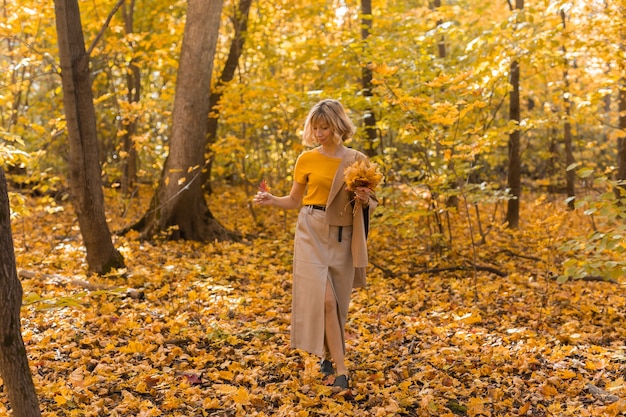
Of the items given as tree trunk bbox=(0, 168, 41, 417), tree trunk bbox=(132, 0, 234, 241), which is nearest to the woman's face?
tree trunk bbox=(0, 168, 41, 417)

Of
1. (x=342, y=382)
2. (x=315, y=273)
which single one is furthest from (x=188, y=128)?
(x=342, y=382)

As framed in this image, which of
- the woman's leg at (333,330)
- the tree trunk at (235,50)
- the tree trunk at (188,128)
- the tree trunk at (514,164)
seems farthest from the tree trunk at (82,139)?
the tree trunk at (514,164)

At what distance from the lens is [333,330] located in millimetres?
4062

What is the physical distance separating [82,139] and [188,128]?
2.60 metres

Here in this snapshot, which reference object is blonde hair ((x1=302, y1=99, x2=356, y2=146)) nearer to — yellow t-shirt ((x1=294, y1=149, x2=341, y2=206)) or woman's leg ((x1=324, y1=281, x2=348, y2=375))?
yellow t-shirt ((x1=294, y1=149, x2=341, y2=206))

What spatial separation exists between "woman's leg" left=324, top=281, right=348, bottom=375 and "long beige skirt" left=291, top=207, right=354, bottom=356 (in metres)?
0.05

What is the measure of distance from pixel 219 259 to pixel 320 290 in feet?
13.5

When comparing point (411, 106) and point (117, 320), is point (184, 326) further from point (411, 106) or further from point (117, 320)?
point (411, 106)

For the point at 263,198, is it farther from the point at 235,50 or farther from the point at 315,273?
→ the point at 235,50

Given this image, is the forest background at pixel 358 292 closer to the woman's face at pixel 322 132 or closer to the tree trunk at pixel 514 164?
the tree trunk at pixel 514 164

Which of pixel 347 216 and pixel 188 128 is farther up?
pixel 188 128

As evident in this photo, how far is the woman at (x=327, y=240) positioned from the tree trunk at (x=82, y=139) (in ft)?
9.13

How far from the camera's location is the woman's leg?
4.05m

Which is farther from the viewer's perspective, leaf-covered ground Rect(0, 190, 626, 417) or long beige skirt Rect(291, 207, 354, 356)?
long beige skirt Rect(291, 207, 354, 356)
